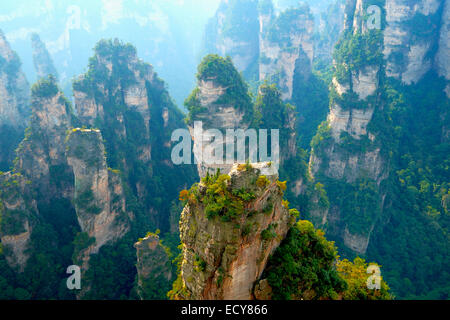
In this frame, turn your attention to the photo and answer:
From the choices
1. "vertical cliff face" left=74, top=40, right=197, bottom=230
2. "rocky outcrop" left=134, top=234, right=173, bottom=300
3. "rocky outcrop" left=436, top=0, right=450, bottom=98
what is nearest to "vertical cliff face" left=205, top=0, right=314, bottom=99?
"rocky outcrop" left=436, top=0, right=450, bottom=98

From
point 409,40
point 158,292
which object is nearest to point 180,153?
point 158,292

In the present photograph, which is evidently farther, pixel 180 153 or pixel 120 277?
pixel 180 153

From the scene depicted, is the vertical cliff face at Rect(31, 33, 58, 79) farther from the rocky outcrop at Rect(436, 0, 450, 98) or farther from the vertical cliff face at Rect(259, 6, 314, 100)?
the rocky outcrop at Rect(436, 0, 450, 98)

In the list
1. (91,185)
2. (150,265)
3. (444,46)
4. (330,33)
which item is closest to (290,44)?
(330,33)

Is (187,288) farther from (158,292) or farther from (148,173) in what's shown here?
(148,173)

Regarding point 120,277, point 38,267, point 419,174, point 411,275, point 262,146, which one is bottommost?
point 411,275

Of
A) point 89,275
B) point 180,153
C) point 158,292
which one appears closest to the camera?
point 158,292
